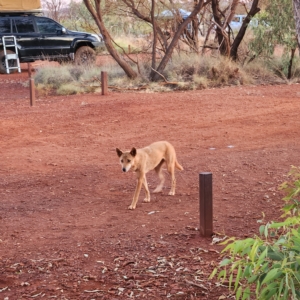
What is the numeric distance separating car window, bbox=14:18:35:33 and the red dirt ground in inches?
392

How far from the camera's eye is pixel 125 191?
7.81 m

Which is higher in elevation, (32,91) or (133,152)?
(133,152)

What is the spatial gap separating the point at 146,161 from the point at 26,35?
18258mm

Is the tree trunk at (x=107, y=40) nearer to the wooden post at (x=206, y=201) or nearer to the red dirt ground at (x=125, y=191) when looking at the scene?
the red dirt ground at (x=125, y=191)

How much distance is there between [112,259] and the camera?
5.41 metres

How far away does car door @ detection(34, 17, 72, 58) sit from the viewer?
24500 millimetres

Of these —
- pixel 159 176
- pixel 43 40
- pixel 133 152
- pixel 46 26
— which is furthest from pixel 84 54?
pixel 133 152

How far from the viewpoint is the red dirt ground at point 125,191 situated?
5.03m

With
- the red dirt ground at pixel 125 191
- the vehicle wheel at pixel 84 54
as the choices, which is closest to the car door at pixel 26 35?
the vehicle wheel at pixel 84 54

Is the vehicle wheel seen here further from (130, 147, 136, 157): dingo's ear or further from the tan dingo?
(130, 147, 136, 157): dingo's ear

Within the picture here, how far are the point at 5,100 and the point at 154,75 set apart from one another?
14.9 ft

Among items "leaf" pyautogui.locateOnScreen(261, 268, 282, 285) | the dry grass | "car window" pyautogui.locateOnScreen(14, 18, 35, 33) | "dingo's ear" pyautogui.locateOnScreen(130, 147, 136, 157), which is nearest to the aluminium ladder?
"car window" pyautogui.locateOnScreen(14, 18, 35, 33)

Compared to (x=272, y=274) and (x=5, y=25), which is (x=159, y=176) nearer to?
(x=272, y=274)

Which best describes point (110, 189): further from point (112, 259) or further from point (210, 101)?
point (210, 101)
